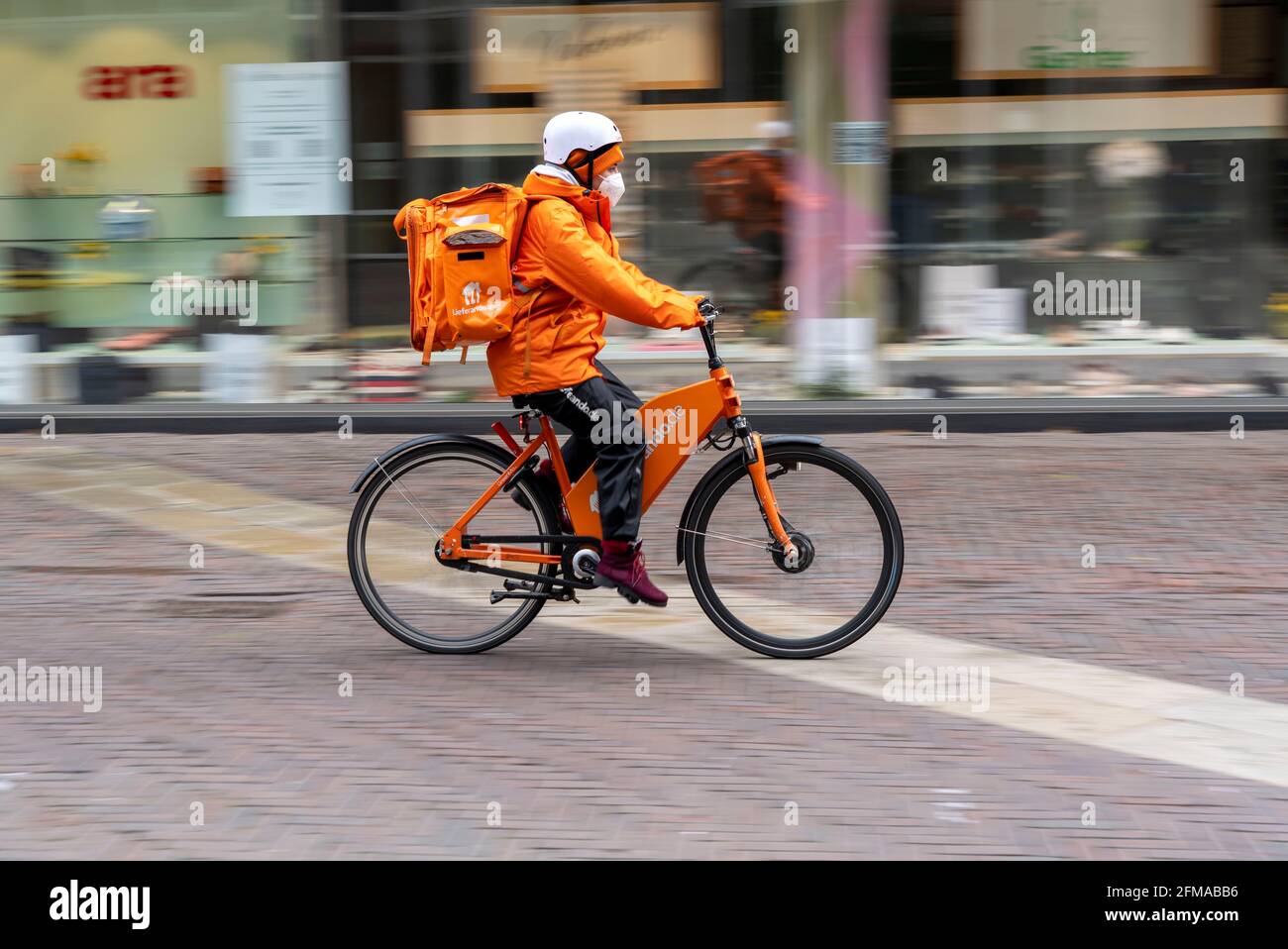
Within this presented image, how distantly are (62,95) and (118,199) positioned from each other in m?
0.87

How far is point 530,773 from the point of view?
447cm

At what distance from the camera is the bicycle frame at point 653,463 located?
5.43m

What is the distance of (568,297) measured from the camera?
5.36 meters

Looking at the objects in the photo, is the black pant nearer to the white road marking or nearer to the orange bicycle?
the orange bicycle

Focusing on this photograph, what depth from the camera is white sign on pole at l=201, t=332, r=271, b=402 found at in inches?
470

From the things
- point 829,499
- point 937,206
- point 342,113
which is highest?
point 342,113

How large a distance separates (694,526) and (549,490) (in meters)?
0.52

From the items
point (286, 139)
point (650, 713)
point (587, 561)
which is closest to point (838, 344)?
point (286, 139)

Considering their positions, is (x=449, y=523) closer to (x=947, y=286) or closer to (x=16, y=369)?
(x=947, y=286)

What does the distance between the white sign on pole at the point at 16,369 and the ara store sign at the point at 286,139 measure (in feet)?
6.21

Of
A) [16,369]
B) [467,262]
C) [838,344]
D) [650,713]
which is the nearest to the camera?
[650,713]

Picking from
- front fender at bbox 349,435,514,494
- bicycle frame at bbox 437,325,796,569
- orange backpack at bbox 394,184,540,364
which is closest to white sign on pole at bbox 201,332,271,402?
front fender at bbox 349,435,514,494

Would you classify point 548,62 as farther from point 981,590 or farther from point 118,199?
point 981,590
